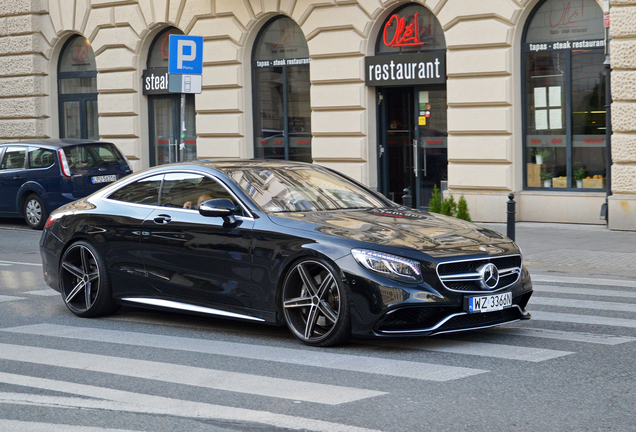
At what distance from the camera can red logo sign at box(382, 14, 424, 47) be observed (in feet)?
59.2

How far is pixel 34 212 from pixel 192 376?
13039 millimetres

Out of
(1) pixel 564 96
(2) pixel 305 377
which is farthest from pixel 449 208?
(2) pixel 305 377

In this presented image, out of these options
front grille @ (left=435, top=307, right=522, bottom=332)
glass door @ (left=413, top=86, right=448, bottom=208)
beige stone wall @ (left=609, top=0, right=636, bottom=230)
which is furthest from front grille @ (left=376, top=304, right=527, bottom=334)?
glass door @ (left=413, top=86, right=448, bottom=208)

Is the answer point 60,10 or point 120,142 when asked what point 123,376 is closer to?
point 120,142

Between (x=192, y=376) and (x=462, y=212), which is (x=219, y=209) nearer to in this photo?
(x=192, y=376)

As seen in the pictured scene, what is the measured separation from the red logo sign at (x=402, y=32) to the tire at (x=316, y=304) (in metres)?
11.7

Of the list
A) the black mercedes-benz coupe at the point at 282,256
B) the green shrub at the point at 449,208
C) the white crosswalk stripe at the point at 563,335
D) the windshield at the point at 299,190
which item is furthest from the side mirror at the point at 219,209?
the green shrub at the point at 449,208

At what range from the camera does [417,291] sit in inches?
259

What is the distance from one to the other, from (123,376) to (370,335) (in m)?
1.70

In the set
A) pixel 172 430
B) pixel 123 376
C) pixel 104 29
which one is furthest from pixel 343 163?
pixel 172 430

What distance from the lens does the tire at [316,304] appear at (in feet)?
22.3

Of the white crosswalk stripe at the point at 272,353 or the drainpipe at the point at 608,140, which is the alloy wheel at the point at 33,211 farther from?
the white crosswalk stripe at the point at 272,353

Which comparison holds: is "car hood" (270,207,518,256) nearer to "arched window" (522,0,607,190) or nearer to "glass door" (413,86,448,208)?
"arched window" (522,0,607,190)

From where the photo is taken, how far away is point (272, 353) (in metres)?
6.88
